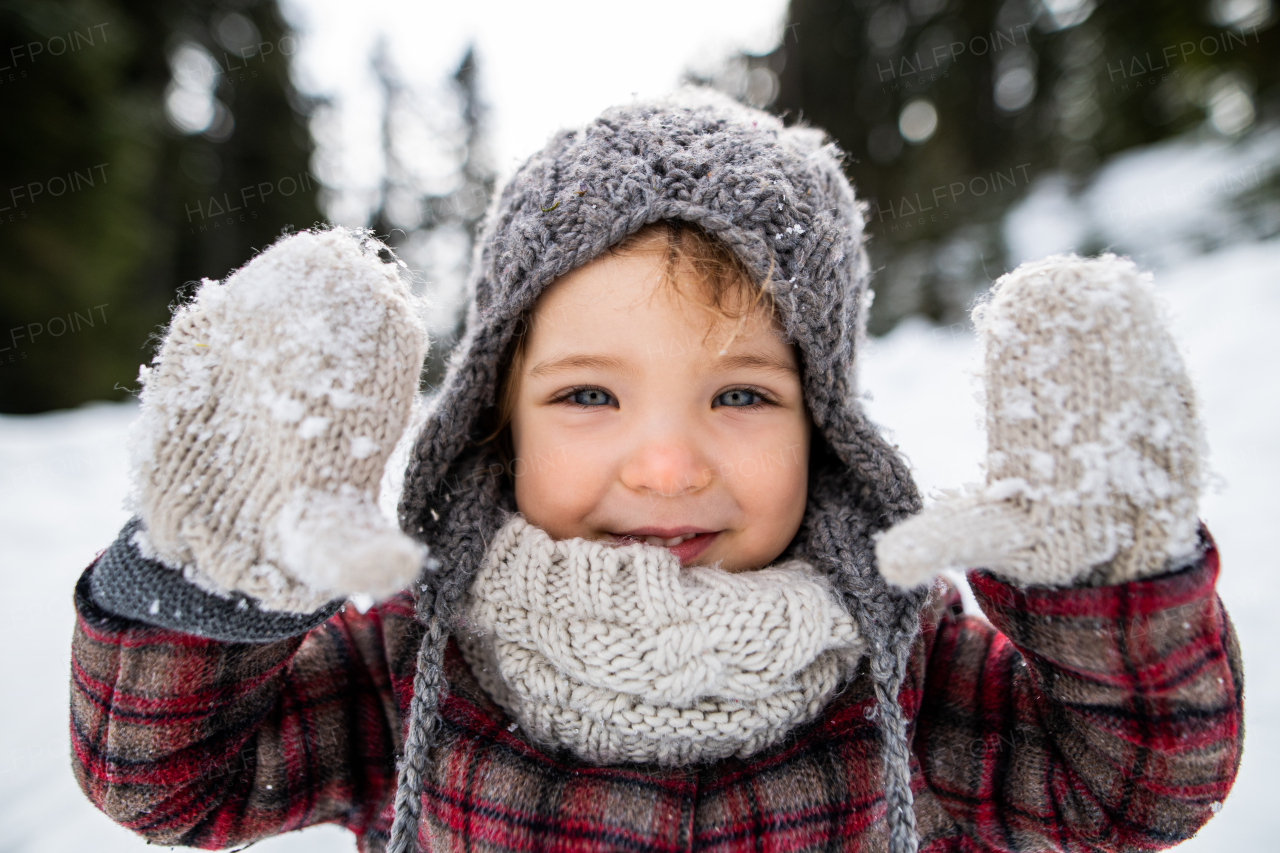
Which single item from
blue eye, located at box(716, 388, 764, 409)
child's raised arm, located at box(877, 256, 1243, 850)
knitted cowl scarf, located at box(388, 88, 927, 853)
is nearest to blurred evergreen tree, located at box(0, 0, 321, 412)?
knitted cowl scarf, located at box(388, 88, 927, 853)

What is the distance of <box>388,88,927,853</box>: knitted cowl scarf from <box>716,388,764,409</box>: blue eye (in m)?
0.09

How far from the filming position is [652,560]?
1.05 metres

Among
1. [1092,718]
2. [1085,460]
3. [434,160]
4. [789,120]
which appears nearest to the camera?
[1085,460]

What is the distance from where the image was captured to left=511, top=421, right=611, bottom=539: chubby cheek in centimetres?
114

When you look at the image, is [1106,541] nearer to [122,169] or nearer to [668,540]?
[668,540]

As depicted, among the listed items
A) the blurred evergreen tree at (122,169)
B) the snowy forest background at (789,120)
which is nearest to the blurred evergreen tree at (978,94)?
the snowy forest background at (789,120)

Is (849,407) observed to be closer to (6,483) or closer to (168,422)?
(168,422)

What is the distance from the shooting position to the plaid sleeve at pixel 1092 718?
2.80ft

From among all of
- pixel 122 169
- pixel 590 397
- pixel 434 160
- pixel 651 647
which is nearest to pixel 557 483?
pixel 590 397

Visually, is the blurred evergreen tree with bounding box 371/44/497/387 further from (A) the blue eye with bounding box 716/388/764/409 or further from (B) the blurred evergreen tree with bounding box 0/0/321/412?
(A) the blue eye with bounding box 716/388/764/409

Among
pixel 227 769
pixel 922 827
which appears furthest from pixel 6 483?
pixel 922 827

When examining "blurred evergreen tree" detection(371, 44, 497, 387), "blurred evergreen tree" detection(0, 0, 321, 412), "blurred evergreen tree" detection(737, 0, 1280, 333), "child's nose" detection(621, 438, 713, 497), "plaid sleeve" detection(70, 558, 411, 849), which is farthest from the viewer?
"blurred evergreen tree" detection(371, 44, 497, 387)

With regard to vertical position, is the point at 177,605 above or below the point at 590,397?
below

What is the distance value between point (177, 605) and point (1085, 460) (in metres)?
1.10
